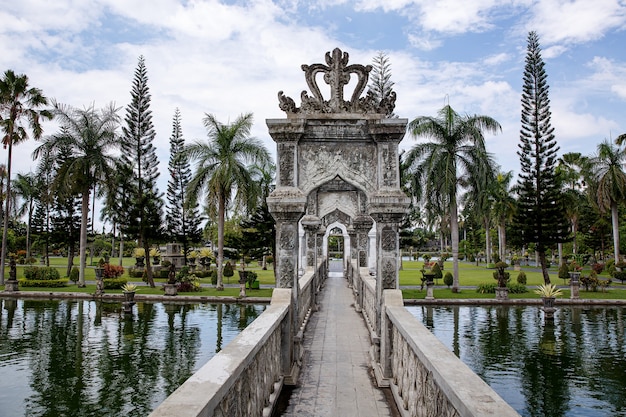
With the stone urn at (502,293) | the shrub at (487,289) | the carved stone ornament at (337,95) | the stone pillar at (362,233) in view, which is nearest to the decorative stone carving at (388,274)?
the carved stone ornament at (337,95)

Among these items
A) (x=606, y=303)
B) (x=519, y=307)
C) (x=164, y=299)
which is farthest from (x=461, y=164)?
(x=164, y=299)

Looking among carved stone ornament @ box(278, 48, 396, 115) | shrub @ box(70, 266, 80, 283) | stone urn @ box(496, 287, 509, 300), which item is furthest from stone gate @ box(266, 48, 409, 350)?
shrub @ box(70, 266, 80, 283)

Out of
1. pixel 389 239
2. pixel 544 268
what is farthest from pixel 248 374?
pixel 544 268

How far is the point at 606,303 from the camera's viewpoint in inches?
760

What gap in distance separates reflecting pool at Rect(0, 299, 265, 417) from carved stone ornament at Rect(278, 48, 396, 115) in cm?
513

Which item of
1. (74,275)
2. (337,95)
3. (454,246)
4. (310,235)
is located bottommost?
(74,275)

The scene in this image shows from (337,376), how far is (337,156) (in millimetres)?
3103

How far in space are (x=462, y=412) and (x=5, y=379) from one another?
9230 millimetres

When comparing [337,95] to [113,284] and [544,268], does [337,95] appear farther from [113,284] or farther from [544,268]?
[544,268]

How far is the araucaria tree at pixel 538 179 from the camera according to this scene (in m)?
24.8

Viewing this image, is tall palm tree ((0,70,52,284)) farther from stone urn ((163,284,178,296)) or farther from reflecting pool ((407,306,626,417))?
reflecting pool ((407,306,626,417))

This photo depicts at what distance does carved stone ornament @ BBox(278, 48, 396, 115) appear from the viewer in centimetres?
714

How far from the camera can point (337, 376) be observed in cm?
678

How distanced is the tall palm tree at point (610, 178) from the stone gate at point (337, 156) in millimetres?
27907
